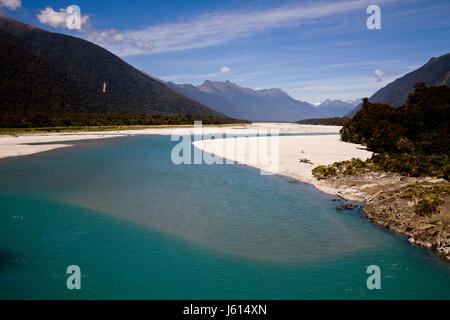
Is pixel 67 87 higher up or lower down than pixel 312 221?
higher up

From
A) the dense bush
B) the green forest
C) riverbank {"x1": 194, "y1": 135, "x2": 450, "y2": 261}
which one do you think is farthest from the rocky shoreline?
the dense bush

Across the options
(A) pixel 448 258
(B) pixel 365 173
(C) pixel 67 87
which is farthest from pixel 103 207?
(C) pixel 67 87

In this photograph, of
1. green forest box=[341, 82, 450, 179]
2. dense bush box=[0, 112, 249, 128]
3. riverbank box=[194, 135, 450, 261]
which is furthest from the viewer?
dense bush box=[0, 112, 249, 128]

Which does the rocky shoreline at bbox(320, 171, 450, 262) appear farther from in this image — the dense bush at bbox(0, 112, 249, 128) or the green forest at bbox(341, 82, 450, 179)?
the dense bush at bbox(0, 112, 249, 128)

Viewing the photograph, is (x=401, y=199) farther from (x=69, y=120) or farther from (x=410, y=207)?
(x=69, y=120)

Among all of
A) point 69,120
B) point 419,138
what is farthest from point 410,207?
point 69,120

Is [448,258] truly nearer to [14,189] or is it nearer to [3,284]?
[3,284]

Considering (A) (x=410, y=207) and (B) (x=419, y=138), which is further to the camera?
(B) (x=419, y=138)
